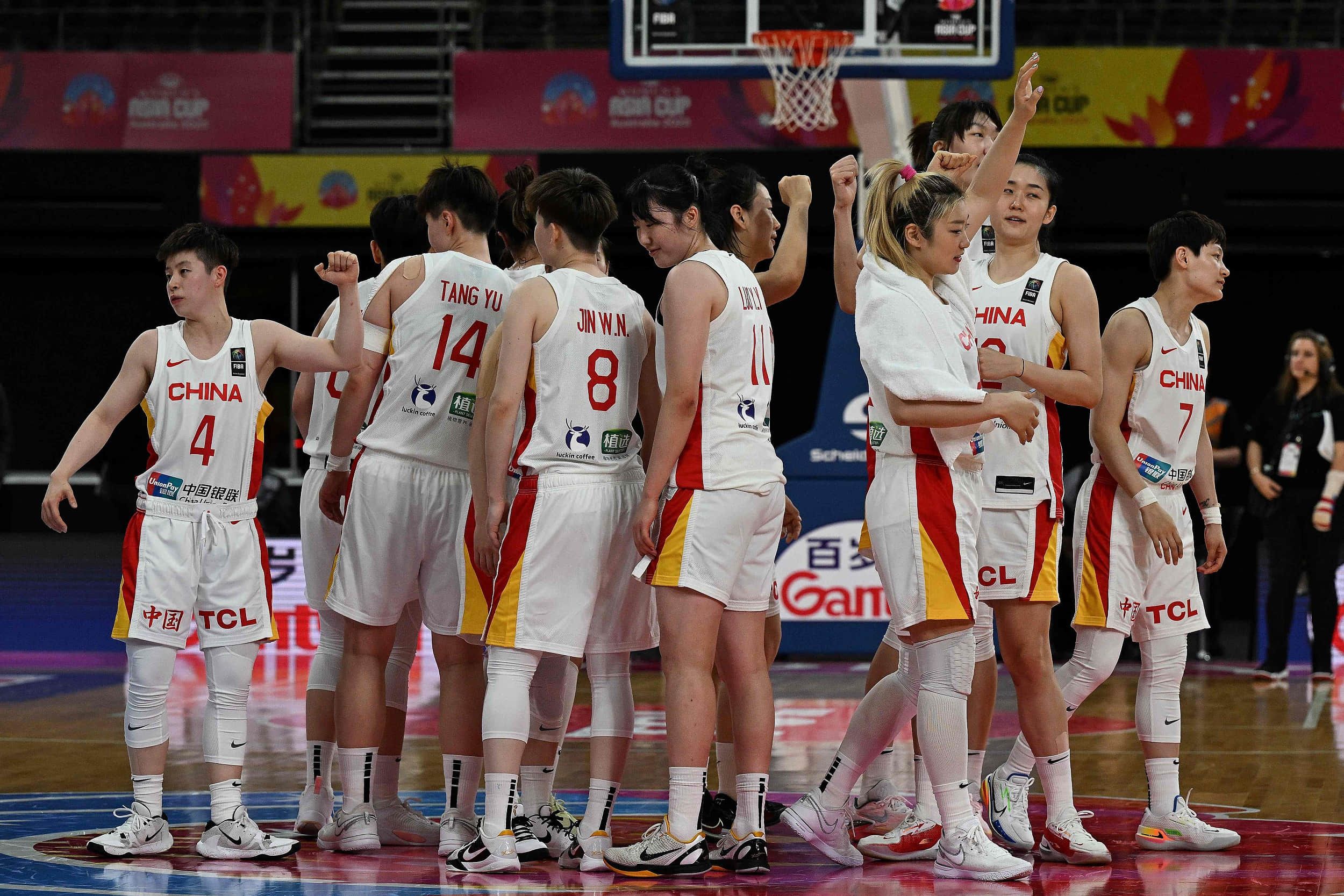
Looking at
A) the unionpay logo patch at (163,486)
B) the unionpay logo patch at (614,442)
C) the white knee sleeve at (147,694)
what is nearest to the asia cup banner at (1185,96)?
the unionpay logo patch at (614,442)

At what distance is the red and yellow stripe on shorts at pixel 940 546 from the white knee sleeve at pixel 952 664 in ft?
0.24

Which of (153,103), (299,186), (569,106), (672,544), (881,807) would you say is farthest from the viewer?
(299,186)

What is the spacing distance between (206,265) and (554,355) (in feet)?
3.82

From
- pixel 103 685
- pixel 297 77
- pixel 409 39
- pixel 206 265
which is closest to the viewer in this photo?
pixel 206 265

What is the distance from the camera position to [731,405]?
424cm

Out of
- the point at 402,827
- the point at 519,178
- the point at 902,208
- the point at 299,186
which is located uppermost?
the point at 299,186

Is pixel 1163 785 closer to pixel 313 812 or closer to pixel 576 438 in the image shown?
pixel 576 438

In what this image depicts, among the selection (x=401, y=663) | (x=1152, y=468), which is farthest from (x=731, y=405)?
(x=401, y=663)

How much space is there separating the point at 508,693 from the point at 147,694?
3.60 ft

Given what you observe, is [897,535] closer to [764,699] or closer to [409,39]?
[764,699]

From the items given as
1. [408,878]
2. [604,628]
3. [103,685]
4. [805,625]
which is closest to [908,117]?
[805,625]

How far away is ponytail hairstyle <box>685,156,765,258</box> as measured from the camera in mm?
4465

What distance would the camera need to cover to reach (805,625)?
30.8 feet

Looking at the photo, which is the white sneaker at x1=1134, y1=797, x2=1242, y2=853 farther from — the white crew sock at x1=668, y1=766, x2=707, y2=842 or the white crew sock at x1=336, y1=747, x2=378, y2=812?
the white crew sock at x1=336, y1=747, x2=378, y2=812
